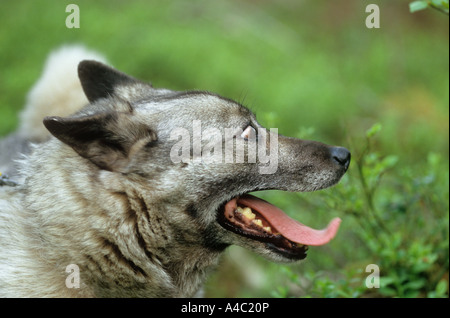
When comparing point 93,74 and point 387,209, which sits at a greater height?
point 93,74

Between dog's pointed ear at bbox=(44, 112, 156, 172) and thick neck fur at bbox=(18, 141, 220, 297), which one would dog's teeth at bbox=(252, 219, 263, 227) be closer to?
thick neck fur at bbox=(18, 141, 220, 297)

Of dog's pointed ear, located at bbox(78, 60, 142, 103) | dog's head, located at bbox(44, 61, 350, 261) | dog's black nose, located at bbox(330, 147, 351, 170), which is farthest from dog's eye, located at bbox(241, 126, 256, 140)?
dog's pointed ear, located at bbox(78, 60, 142, 103)

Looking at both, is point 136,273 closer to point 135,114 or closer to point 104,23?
point 135,114

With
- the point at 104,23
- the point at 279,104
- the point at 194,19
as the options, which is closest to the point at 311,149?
the point at 279,104

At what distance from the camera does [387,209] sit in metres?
4.61

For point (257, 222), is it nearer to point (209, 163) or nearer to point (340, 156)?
point (209, 163)

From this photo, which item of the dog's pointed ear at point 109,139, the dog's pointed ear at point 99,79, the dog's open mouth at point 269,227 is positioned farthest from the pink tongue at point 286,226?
the dog's pointed ear at point 99,79

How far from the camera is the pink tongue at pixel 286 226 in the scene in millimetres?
3381

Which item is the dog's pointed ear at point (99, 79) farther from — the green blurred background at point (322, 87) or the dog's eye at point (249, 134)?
the dog's eye at point (249, 134)

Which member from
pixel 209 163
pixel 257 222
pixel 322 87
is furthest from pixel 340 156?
pixel 322 87

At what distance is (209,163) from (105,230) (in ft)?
2.40

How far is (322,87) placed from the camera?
8.89 metres

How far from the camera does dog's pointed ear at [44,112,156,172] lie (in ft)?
9.97

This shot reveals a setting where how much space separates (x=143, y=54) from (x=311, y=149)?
5.62 m
